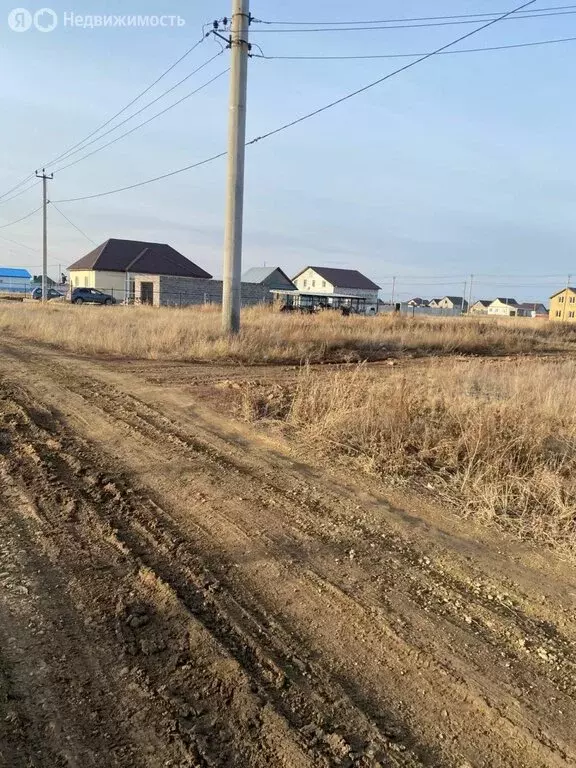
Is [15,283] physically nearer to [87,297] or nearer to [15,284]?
[15,284]

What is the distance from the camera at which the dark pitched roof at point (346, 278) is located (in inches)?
3890

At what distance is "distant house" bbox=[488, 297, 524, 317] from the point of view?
138m

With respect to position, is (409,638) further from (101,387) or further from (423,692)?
(101,387)

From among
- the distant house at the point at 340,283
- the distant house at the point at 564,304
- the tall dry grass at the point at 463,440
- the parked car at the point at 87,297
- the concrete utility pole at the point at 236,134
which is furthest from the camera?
the distant house at the point at 564,304

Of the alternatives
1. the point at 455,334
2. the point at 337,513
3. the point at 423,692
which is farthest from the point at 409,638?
the point at 455,334

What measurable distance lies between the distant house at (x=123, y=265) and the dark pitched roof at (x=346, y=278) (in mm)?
35016

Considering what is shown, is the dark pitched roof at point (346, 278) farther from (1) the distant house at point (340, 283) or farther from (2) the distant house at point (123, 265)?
(2) the distant house at point (123, 265)

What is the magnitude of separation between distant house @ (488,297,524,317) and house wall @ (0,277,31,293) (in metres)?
101

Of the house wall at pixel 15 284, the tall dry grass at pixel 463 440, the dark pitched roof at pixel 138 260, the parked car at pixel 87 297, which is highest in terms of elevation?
the dark pitched roof at pixel 138 260

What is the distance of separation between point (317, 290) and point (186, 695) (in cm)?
10251

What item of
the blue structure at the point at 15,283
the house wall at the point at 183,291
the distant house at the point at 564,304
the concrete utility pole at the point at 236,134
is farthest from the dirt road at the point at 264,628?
the distant house at the point at 564,304

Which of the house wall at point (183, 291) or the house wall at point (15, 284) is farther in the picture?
the house wall at point (15, 284)

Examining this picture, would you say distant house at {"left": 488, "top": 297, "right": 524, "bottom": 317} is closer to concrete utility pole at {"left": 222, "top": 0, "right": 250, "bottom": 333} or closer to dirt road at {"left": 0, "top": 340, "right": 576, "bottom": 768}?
concrete utility pole at {"left": 222, "top": 0, "right": 250, "bottom": 333}

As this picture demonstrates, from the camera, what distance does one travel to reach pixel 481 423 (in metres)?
5.74
